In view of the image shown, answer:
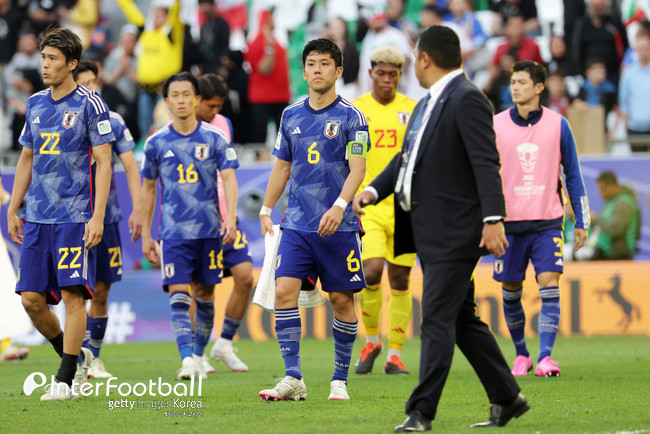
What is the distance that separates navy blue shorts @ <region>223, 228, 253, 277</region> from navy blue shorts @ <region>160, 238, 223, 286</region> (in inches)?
31.8

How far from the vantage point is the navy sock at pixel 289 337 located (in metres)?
7.31

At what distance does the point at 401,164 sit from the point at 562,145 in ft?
13.3

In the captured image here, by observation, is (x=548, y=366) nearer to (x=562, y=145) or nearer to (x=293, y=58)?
(x=562, y=145)

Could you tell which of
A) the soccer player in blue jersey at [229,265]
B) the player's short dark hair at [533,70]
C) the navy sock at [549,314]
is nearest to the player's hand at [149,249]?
the soccer player in blue jersey at [229,265]

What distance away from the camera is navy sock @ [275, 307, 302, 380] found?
24.0 ft

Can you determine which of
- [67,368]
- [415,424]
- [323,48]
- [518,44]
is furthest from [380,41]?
[415,424]

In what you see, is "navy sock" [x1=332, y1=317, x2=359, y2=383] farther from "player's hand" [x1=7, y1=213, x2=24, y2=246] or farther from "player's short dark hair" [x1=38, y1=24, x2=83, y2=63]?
"player's short dark hair" [x1=38, y1=24, x2=83, y2=63]

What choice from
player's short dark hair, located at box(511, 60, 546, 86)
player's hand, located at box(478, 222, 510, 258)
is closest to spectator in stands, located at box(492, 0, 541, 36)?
player's short dark hair, located at box(511, 60, 546, 86)

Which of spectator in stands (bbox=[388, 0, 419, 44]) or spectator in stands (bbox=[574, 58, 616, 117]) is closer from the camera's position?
spectator in stands (bbox=[574, 58, 616, 117])

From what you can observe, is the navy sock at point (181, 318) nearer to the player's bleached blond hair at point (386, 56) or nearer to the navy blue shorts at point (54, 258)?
the navy blue shorts at point (54, 258)

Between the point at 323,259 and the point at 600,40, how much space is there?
1038cm

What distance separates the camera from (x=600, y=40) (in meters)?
16.3

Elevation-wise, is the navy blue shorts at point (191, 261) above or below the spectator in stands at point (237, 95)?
below

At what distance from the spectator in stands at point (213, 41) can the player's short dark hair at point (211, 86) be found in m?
7.14
